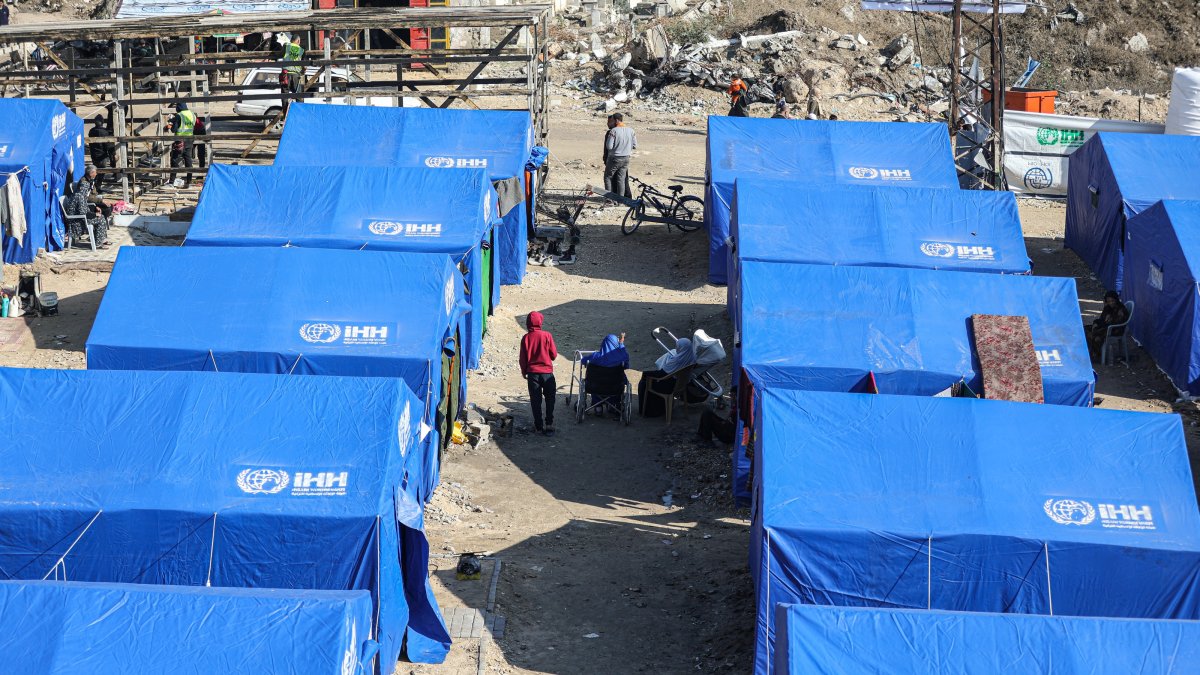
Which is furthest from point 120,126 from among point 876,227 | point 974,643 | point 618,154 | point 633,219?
point 974,643

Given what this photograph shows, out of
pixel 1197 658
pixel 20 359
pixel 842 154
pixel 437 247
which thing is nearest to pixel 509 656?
pixel 1197 658

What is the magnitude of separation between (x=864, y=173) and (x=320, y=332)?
9.03 meters

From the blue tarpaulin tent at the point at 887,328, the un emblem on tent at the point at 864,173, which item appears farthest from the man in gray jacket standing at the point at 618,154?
the blue tarpaulin tent at the point at 887,328

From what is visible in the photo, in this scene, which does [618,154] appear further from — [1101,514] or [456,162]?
[1101,514]

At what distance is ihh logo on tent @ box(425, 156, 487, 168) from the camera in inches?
766

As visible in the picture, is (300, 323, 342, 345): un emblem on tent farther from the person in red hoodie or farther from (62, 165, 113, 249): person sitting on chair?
(62, 165, 113, 249): person sitting on chair

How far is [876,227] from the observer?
1734 centimetres

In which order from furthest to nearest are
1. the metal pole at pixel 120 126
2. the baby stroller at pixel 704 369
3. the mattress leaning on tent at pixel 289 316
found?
the metal pole at pixel 120 126
the baby stroller at pixel 704 369
the mattress leaning on tent at pixel 289 316

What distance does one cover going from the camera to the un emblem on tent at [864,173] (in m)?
19.8

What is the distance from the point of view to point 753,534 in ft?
38.2

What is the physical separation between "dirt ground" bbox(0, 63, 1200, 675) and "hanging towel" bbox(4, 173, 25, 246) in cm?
61

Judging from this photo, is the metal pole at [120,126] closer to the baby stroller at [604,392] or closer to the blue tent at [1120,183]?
the baby stroller at [604,392]

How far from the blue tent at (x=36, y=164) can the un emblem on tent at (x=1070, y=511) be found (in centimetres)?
1438

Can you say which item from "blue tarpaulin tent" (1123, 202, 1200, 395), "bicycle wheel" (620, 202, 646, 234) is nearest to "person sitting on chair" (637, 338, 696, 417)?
"blue tarpaulin tent" (1123, 202, 1200, 395)
